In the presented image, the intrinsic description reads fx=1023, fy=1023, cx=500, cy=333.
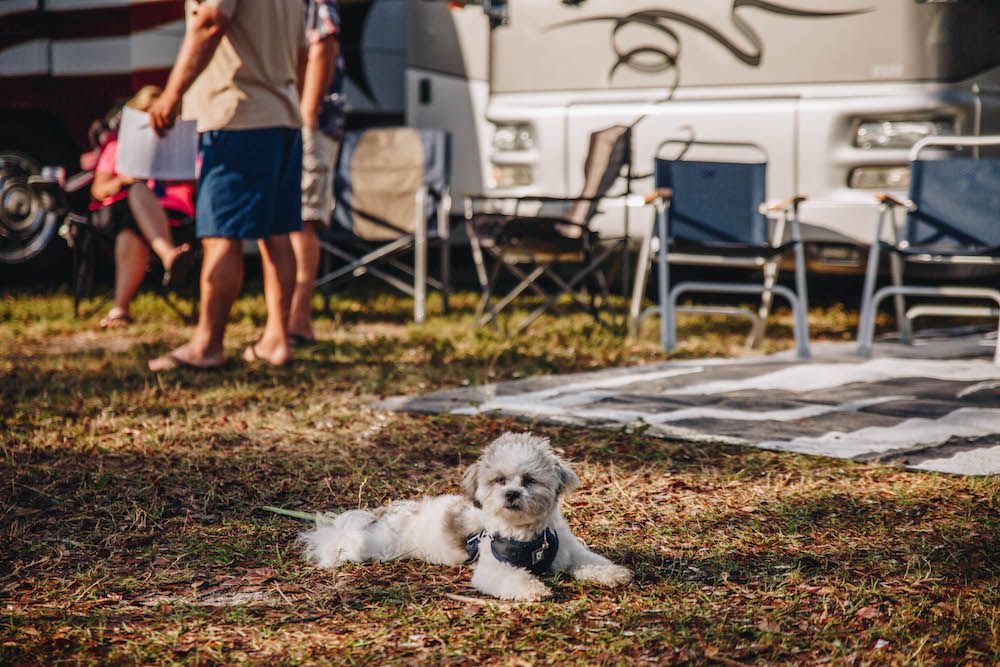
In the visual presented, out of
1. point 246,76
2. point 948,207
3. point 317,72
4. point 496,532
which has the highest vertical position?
point 317,72

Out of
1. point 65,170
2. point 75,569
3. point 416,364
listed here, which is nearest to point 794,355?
point 416,364

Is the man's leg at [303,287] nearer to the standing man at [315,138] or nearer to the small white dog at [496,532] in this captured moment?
the standing man at [315,138]

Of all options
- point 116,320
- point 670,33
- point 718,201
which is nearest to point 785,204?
point 718,201

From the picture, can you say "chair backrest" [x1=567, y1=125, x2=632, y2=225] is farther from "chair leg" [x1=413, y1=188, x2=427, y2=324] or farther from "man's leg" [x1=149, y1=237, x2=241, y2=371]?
"man's leg" [x1=149, y1=237, x2=241, y2=371]

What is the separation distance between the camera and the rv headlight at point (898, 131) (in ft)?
16.9

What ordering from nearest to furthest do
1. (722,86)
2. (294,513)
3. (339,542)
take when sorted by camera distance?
(339,542), (294,513), (722,86)

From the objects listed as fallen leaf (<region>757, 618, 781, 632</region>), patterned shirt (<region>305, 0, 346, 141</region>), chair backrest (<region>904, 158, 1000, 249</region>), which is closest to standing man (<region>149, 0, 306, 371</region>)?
patterned shirt (<region>305, 0, 346, 141</region>)

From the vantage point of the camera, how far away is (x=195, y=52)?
360 cm

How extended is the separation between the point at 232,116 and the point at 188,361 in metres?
0.96

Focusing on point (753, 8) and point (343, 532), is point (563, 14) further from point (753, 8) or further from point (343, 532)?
point (343, 532)

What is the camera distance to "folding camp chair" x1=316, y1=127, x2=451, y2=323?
5.82m

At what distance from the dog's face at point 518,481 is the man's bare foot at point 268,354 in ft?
7.52

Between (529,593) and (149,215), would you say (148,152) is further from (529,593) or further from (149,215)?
(529,593)

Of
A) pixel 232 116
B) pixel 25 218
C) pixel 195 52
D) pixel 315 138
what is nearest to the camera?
pixel 195 52
